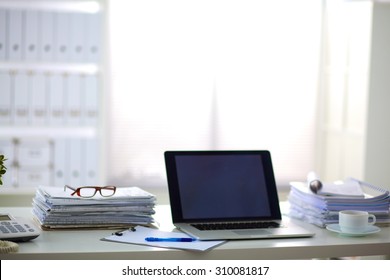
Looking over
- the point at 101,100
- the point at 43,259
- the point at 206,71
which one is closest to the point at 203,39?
the point at 206,71

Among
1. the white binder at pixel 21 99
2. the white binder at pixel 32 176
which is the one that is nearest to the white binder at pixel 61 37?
the white binder at pixel 21 99

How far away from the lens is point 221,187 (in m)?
2.08

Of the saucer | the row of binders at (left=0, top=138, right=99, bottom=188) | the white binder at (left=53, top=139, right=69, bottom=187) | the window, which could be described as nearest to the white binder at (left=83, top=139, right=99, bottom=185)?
the row of binders at (left=0, top=138, right=99, bottom=188)

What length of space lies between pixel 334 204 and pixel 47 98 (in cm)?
214

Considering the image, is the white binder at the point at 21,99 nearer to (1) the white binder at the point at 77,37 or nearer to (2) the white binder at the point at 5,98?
(2) the white binder at the point at 5,98

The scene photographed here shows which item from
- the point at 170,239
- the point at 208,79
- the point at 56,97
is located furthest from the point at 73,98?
the point at 170,239

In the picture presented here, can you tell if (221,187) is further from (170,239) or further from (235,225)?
(170,239)

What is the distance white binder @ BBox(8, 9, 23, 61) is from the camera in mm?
3674

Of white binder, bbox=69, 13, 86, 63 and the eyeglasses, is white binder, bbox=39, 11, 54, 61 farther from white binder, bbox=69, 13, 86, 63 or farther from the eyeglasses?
the eyeglasses

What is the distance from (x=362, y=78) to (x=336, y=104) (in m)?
0.50

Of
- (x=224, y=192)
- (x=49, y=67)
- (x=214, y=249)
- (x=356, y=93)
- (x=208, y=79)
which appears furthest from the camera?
(x=208, y=79)

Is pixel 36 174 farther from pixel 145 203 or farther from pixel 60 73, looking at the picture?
pixel 145 203

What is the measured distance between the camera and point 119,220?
201 centimetres

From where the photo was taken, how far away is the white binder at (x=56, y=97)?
12.3 ft
